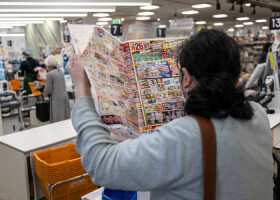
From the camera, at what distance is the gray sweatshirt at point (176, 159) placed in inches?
33.6

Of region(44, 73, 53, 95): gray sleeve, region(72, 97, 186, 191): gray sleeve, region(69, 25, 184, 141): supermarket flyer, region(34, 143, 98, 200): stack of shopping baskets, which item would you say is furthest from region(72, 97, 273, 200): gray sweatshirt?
region(44, 73, 53, 95): gray sleeve

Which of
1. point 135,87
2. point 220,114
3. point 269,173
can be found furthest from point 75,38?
point 269,173

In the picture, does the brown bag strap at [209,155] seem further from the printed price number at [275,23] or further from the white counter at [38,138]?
the printed price number at [275,23]

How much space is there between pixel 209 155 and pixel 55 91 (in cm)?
472

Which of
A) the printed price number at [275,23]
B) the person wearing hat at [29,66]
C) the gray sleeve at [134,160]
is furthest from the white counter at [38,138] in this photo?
the person wearing hat at [29,66]

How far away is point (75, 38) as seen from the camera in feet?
3.65

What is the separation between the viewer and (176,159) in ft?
2.80

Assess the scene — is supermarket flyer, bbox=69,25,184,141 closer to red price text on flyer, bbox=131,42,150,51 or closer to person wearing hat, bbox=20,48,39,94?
red price text on flyer, bbox=131,42,150,51

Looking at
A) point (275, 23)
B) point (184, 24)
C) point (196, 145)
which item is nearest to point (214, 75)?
point (196, 145)

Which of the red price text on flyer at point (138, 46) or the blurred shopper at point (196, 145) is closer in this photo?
the blurred shopper at point (196, 145)

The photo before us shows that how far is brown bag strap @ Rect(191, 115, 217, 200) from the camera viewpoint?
0.86 meters

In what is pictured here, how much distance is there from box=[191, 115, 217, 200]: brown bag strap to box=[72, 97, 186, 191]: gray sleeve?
0.24ft

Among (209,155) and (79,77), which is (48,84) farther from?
(209,155)

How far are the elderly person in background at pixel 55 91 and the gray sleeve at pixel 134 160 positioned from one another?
4483 mm
